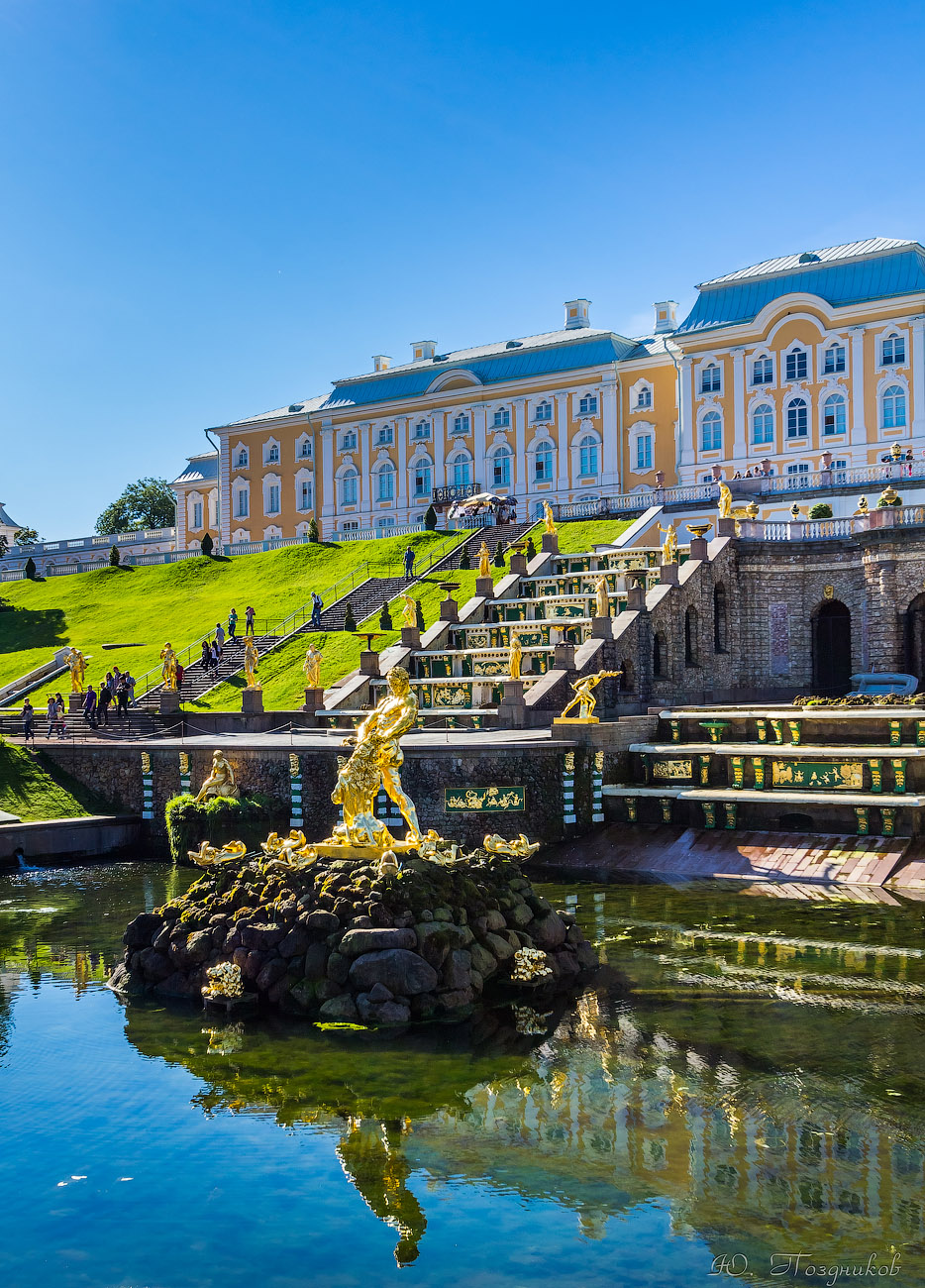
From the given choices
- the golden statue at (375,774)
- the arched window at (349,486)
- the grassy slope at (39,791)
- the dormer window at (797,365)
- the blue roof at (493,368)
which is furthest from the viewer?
the arched window at (349,486)

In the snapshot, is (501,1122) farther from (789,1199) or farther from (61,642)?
(61,642)

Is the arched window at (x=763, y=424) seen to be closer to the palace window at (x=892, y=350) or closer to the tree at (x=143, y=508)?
the palace window at (x=892, y=350)

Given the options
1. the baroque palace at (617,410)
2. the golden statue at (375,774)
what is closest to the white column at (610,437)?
the baroque palace at (617,410)

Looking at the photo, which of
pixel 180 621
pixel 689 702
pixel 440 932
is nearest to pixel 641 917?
pixel 440 932

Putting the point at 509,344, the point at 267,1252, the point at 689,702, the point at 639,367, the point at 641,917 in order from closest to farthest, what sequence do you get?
the point at 267,1252 < the point at 641,917 < the point at 689,702 < the point at 639,367 < the point at 509,344

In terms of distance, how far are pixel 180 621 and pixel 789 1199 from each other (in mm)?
44735

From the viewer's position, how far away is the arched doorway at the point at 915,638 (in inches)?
1401

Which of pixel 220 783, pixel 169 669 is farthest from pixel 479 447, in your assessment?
pixel 220 783

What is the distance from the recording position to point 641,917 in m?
19.4

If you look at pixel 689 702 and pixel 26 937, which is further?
pixel 689 702

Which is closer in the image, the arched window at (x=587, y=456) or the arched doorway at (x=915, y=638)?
the arched doorway at (x=915, y=638)

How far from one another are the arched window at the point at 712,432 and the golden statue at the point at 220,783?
3794cm

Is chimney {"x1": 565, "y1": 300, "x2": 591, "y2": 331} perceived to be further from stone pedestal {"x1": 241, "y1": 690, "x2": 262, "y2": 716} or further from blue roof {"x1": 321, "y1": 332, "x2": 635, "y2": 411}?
stone pedestal {"x1": 241, "y1": 690, "x2": 262, "y2": 716}

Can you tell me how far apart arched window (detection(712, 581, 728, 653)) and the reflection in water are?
20.6 m
